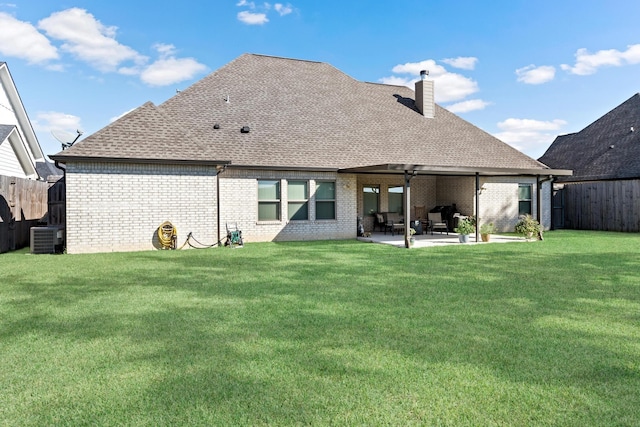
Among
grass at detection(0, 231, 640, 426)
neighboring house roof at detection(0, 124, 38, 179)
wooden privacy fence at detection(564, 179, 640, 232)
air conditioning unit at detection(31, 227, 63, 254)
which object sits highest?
neighboring house roof at detection(0, 124, 38, 179)

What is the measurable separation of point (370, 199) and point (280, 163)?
522 cm

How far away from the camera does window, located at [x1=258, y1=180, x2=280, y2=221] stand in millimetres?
14727

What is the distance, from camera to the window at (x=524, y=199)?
19.2m

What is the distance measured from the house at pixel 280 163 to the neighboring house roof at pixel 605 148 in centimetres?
447

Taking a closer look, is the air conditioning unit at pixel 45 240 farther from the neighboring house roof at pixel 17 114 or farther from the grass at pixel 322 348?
the neighboring house roof at pixel 17 114

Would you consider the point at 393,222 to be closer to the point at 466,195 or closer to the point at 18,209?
the point at 466,195

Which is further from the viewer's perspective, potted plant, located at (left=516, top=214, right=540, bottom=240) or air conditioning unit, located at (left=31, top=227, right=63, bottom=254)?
potted plant, located at (left=516, top=214, right=540, bottom=240)

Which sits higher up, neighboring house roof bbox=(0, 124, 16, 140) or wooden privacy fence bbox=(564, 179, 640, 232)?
neighboring house roof bbox=(0, 124, 16, 140)

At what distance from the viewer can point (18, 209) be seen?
13.4 m

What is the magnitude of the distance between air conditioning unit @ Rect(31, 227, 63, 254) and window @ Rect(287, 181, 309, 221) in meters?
7.38

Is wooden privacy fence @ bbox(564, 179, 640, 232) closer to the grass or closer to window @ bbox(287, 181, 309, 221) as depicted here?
the grass

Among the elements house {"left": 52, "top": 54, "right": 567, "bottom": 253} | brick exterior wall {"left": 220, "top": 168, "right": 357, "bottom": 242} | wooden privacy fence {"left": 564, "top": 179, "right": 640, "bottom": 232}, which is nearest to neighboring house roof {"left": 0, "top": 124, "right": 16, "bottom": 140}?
house {"left": 52, "top": 54, "right": 567, "bottom": 253}

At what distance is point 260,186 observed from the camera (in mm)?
14711

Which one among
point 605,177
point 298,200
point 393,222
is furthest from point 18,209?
point 605,177
